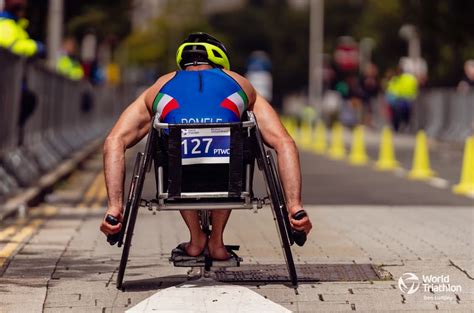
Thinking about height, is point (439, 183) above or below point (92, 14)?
below

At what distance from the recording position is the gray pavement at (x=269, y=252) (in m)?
9.12

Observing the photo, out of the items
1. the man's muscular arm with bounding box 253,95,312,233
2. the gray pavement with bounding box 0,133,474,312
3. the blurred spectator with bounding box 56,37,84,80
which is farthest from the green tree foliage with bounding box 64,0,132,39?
the man's muscular arm with bounding box 253,95,312,233

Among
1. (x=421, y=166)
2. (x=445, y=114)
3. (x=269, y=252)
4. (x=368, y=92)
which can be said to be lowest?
(x=368, y=92)

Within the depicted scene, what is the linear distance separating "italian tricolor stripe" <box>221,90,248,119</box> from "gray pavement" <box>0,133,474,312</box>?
1.02m

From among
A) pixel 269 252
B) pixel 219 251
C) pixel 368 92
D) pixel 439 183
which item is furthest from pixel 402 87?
pixel 219 251

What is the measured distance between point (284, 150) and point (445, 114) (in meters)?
36.3

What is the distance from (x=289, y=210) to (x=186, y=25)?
10332 cm

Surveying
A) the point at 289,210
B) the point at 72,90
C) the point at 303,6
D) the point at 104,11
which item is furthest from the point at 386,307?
the point at 303,6

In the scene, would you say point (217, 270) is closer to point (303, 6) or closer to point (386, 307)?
point (386, 307)

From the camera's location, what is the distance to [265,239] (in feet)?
43.8

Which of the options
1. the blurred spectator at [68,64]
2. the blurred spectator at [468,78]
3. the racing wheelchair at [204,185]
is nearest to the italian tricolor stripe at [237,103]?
the racing wheelchair at [204,185]

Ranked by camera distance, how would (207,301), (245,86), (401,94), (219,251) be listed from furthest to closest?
(401,94) → (219,251) → (245,86) → (207,301)

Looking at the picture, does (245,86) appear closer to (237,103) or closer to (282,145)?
(237,103)

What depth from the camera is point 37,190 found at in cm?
1864
